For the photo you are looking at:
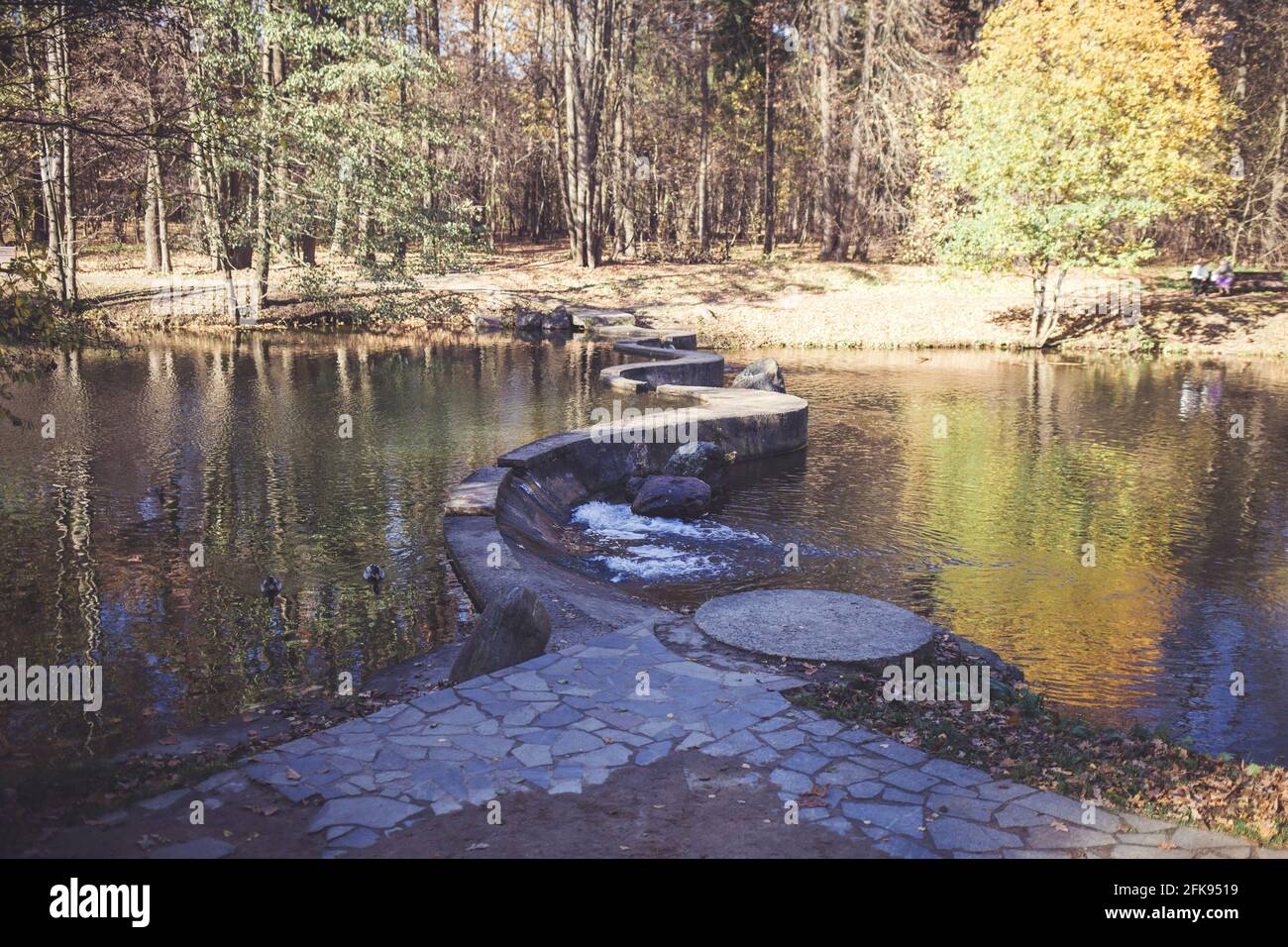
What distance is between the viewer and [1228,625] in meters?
10.4

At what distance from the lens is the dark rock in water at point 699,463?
15.5 m

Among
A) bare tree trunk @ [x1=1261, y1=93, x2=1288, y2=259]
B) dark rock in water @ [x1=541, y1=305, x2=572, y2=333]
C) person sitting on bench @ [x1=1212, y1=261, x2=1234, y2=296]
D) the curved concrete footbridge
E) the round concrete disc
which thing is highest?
bare tree trunk @ [x1=1261, y1=93, x2=1288, y2=259]

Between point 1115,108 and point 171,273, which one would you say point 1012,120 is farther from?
point 171,273

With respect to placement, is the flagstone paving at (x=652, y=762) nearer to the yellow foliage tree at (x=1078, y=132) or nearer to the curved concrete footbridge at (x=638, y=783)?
the curved concrete footbridge at (x=638, y=783)

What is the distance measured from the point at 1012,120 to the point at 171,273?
28.0 m

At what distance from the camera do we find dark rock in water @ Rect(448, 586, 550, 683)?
24.6ft

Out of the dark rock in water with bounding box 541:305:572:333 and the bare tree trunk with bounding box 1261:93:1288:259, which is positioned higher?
the bare tree trunk with bounding box 1261:93:1288:259

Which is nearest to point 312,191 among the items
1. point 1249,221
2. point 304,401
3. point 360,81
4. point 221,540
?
point 304,401

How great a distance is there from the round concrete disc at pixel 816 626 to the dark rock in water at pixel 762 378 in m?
12.6

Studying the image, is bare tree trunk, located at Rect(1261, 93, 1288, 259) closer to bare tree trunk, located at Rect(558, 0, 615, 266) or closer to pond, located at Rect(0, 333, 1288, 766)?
pond, located at Rect(0, 333, 1288, 766)

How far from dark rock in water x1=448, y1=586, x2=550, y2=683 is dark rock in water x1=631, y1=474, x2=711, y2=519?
21.9 ft

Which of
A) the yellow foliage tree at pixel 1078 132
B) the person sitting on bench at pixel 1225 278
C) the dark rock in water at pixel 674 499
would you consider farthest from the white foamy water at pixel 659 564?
the person sitting on bench at pixel 1225 278

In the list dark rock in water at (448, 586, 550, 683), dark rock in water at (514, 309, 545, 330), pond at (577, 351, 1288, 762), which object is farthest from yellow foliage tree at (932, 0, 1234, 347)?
dark rock in water at (448, 586, 550, 683)

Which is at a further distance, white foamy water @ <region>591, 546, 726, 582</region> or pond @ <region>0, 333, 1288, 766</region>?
white foamy water @ <region>591, 546, 726, 582</region>
